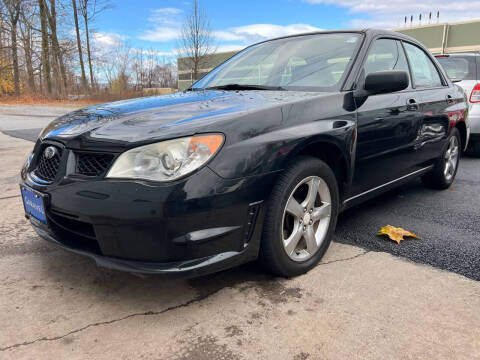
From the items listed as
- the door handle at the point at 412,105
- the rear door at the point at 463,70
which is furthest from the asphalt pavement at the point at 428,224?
the rear door at the point at 463,70

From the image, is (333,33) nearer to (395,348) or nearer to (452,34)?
(395,348)

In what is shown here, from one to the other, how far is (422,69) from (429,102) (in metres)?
0.41

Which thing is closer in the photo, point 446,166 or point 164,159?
point 164,159

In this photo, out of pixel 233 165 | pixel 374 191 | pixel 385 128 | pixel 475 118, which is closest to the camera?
pixel 233 165

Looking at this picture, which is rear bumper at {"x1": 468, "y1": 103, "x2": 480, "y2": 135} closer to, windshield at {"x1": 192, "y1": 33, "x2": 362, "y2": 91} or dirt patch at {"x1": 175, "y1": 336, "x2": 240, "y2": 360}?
windshield at {"x1": 192, "y1": 33, "x2": 362, "y2": 91}

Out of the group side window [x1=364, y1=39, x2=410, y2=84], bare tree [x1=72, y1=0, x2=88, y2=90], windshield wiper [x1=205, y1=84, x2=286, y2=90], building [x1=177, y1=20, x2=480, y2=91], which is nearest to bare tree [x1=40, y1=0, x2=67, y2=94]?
bare tree [x1=72, y1=0, x2=88, y2=90]

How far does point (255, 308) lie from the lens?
1.96 m

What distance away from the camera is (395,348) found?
1.65 metres

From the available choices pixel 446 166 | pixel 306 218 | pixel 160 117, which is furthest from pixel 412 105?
pixel 160 117

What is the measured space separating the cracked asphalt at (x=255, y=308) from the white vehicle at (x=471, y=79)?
3.45m

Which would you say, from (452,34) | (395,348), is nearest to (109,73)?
(452,34)

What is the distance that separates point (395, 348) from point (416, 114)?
2.17 m

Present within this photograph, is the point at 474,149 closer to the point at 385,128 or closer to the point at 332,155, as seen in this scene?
the point at 385,128

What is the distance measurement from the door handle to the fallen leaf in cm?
98
